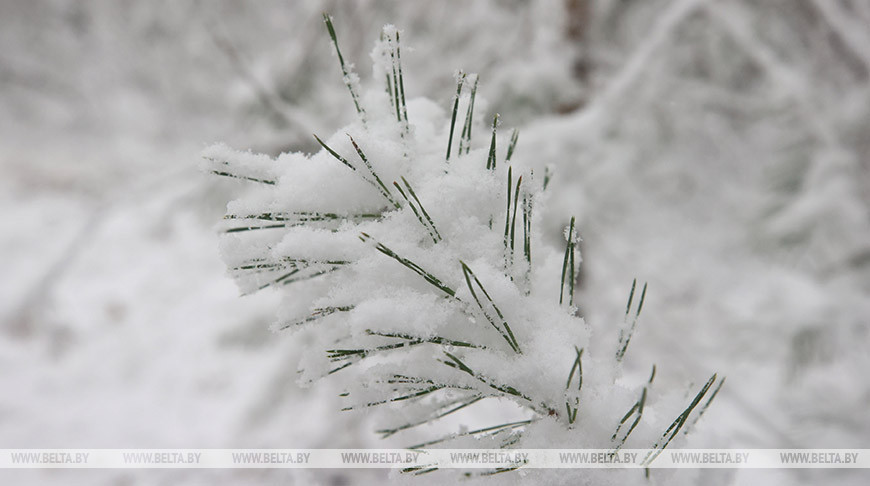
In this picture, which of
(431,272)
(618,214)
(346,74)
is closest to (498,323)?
(431,272)

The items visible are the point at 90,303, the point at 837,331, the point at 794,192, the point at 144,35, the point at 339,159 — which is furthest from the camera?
the point at 144,35

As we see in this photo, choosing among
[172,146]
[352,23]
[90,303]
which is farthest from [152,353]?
[172,146]

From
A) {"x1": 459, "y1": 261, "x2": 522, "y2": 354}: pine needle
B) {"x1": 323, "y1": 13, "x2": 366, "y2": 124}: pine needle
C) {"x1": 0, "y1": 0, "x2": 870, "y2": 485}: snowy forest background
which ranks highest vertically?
{"x1": 0, "y1": 0, "x2": 870, "y2": 485}: snowy forest background

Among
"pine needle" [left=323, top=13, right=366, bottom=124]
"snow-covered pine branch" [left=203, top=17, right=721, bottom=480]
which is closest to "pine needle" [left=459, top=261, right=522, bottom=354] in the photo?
"snow-covered pine branch" [left=203, top=17, right=721, bottom=480]

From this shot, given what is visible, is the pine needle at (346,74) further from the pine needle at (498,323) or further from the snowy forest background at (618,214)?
the pine needle at (498,323)

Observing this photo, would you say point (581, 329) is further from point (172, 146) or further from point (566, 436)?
point (172, 146)

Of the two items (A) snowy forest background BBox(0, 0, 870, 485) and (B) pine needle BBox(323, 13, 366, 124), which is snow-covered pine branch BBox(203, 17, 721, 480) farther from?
(A) snowy forest background BBox(0, 0, 870, 485)

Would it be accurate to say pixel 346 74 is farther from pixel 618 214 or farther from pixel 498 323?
pixel 618 214

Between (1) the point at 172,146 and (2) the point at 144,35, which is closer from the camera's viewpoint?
(2) the point at 144,35

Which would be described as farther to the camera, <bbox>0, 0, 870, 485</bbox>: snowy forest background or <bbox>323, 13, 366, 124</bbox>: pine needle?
<bbox>0, 0, 870, 485</bbox>: snowy forest background
